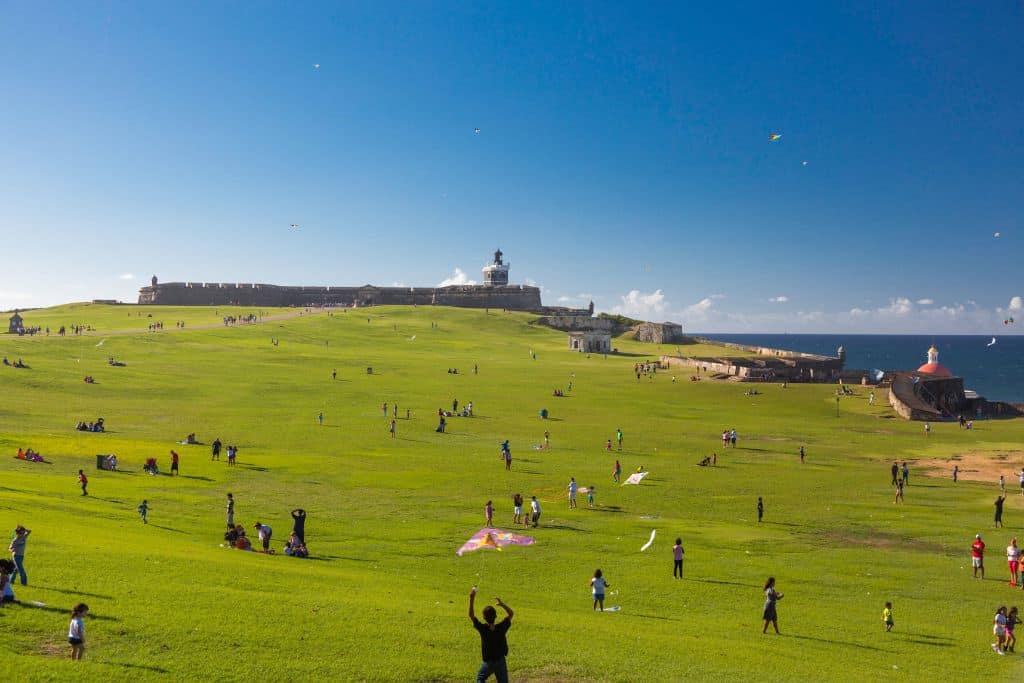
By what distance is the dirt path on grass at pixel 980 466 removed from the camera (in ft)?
132

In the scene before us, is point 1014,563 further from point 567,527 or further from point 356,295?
point 356,295

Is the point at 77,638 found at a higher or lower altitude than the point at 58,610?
higher

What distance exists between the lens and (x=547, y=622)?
17.1 meters

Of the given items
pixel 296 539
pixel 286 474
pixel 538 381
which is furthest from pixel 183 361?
pixel 296 539

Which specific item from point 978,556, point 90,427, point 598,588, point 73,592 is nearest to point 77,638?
point 73,592

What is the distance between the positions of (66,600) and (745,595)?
54.1 ft

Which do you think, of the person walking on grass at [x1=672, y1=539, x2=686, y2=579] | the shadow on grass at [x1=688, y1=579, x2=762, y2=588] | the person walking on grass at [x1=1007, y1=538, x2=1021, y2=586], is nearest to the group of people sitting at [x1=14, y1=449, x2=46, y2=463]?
the person walking on grass at [x1=672, y1=539, x2=686, y2=579]

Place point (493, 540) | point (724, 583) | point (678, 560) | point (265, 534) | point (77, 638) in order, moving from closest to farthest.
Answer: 1. point (77, 638)
2. point (678, 560)
3. point (724, 583)
4. point (265, 534)
5. point (493, 540)

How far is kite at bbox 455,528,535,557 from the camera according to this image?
24.0m

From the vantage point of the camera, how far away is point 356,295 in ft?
534

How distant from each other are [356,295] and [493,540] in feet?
470

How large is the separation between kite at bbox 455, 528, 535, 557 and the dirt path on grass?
27046 mm

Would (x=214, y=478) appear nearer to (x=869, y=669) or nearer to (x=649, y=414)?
(x=869, y=669)

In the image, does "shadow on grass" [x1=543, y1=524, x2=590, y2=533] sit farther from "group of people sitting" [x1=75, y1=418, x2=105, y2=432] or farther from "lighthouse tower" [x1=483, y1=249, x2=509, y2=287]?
"lighthouse tower" [x1=483, y1=249, x2=509, y2=287]
